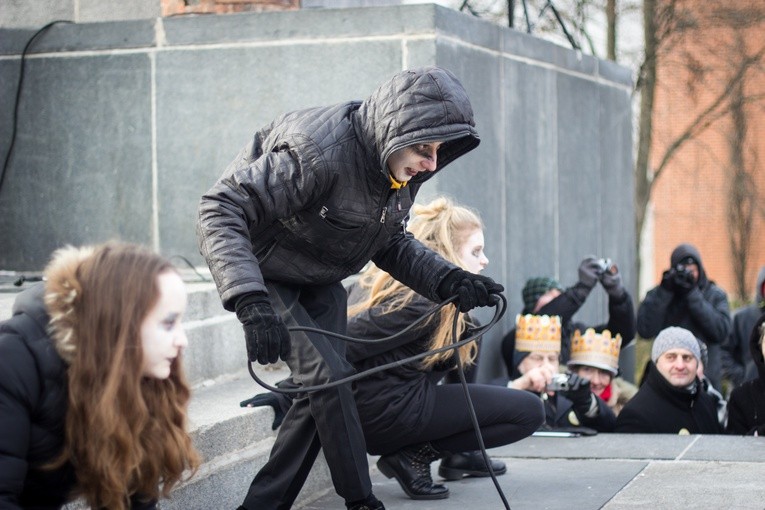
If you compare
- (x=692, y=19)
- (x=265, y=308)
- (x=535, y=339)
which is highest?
(x=692, y=19)

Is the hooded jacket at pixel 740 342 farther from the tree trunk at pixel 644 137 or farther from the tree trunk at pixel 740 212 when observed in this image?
the tree trunk at pixel 740 212

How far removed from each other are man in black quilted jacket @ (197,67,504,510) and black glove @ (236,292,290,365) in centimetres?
14

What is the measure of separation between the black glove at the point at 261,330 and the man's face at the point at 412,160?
739 millimetres

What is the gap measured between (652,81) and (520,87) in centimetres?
604

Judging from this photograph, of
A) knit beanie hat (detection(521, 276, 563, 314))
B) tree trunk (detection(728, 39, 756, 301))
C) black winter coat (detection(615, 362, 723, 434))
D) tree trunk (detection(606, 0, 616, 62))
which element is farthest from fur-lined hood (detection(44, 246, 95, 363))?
tree trunk (detection(728, 39, 756, 301))

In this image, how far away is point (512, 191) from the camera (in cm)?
802

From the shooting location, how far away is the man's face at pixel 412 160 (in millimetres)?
4203

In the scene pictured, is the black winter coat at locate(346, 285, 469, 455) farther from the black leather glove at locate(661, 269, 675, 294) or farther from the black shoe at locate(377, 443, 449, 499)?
the black leather glove at locate(661, 269, 675, 294)

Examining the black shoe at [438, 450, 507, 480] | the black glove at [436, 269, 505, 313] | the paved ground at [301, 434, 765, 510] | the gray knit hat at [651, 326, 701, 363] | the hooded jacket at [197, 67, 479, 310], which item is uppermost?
the hooded jacket at [197, 67, 479, 310]

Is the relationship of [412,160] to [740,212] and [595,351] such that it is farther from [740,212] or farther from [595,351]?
[740,212]

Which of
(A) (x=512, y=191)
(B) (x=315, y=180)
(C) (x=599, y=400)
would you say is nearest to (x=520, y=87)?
(A) (x=512, y=191)

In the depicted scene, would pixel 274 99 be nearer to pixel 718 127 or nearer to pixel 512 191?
pixel 512 191

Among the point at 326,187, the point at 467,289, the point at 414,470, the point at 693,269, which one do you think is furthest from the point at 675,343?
the point at 326,187

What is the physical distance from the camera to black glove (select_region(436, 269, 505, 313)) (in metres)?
4.54
